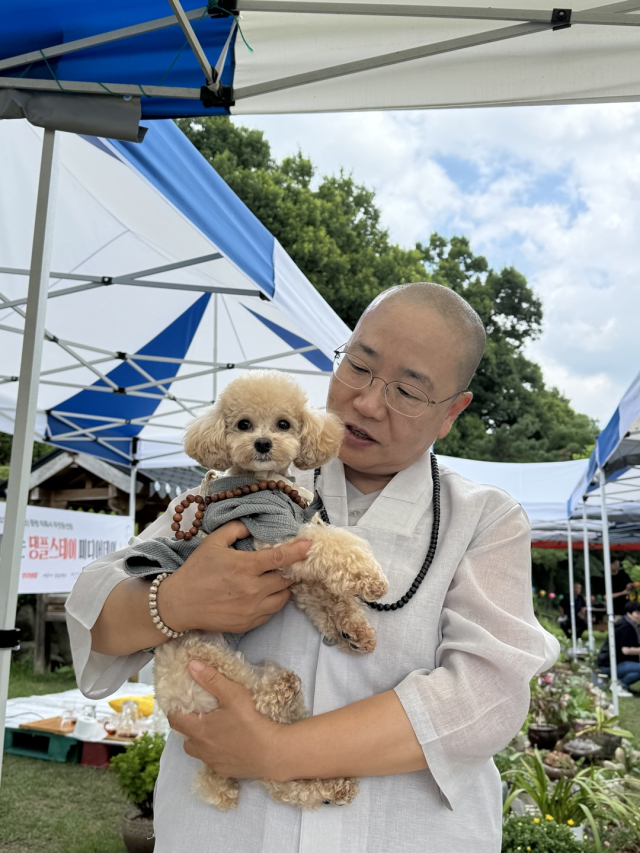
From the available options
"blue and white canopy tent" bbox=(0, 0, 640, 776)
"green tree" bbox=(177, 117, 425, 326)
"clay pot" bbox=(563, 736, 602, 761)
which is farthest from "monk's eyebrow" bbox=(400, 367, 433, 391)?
"green tree" bbox=(177, 117, 425, 326)

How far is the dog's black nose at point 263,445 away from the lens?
1796mm

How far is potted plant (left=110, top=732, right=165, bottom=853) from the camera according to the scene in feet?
16.2

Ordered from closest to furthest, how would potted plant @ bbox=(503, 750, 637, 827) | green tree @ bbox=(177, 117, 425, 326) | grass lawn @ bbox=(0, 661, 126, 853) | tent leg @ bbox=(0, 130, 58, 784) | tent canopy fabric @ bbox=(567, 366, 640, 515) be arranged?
tent leg @ bbox=(0, 130, 58, 784) → potted plant @ bbox=(503, 750, 637, 827) → grass lawn @ bbox=(0, 661, 126, 853) → tent canopy fabric @ bbox=(567, 366, 640, 515) → green tree @ bbox=(177, 117, 425, 326)

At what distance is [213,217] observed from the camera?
3.86 meters

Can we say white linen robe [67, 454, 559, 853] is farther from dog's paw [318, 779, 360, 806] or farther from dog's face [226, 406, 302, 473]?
dog's face [226, 406, 302, 473]

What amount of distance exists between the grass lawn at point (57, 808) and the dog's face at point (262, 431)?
4.71 m

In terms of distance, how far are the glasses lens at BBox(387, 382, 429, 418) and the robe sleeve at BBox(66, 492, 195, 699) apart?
0.76 m

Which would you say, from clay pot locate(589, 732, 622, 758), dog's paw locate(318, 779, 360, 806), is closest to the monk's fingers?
dog's paw locate(318, 779, 360, 806)

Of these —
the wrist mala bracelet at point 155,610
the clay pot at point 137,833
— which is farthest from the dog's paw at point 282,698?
the clay pot at point 137,833

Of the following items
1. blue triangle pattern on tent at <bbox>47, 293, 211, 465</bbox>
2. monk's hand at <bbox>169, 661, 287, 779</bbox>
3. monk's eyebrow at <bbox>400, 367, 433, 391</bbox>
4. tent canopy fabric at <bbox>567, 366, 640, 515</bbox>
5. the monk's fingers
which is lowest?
monk's hand at <bbox>169, 661, 287, 779</bbox>

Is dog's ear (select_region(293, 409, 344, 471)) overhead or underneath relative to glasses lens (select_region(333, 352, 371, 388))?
underneath

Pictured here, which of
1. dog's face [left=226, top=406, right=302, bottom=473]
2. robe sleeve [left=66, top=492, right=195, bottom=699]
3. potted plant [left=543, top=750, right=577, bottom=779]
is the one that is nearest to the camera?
robe sleeve [left=66, top=492, right=195, bottom=699]

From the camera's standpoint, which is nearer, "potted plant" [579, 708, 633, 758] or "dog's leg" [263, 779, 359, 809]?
"dog's leg" [263, 779, 359, 809]

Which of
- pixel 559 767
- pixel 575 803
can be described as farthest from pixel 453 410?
pixel 559 767
